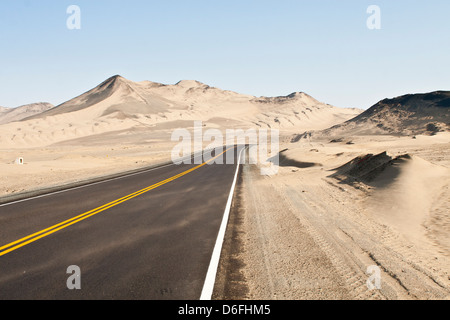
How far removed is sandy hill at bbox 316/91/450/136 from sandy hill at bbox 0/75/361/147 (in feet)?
174

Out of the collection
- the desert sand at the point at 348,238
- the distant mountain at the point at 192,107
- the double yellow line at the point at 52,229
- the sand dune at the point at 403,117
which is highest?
the distant mountain at the point at 192,107

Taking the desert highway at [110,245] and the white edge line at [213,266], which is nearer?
the white edge line at [213,266]

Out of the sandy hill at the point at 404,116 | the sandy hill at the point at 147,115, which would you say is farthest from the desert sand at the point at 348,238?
the sandy hill at the point at 147,115

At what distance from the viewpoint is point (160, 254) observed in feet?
18.5

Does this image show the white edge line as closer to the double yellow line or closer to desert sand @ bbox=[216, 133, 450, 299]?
desert sand @ bbox=[216, 133, 450, 299]

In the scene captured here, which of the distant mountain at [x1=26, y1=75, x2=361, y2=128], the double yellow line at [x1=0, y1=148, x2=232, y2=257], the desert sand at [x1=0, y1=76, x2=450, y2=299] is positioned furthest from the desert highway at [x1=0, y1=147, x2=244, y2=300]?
the distant mountain at [x1=26, y1=75, x2=361, y2=128]

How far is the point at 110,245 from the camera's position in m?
6.18

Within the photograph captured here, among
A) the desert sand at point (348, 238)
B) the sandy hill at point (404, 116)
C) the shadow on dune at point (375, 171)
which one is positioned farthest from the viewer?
the sandy hill at point (404, 116)

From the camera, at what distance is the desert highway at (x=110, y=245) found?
4.37m

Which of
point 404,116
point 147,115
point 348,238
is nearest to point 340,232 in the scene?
point 348,238

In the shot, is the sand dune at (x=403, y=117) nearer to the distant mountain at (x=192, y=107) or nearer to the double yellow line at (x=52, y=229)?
the double yellow line at (x=52, y=229)

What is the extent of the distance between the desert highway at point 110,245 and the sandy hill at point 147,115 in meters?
80.0

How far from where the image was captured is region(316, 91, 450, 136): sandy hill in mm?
58562

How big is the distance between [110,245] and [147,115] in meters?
125
